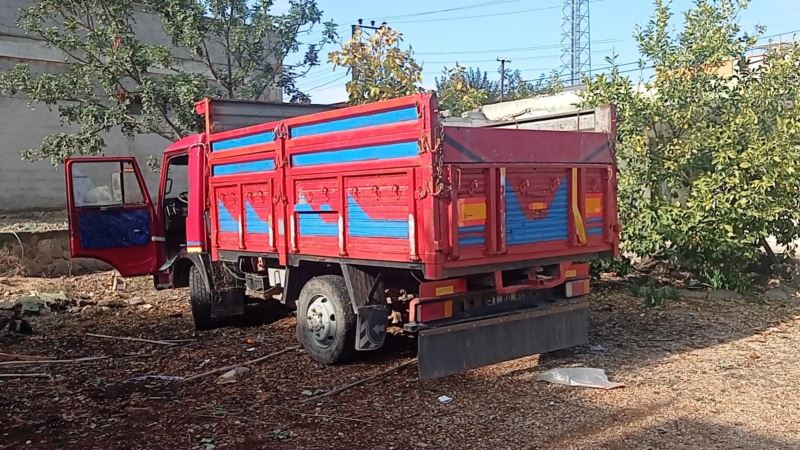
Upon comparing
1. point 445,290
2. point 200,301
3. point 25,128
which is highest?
point 25,128

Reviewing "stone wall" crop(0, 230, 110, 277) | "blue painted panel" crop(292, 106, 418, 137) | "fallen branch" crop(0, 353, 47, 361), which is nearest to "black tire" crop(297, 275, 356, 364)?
"blue painted panel" crop(292, 106, 418, 137)

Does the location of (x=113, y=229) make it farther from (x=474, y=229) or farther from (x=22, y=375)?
(x=474, y=229)

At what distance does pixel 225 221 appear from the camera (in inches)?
304

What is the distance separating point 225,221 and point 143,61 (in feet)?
15.4

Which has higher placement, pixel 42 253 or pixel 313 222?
Result: pixel 313 222

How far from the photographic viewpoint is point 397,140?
5441 mm

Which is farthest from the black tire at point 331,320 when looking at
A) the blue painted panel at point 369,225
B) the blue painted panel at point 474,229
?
the blue painted panel at point 474,229

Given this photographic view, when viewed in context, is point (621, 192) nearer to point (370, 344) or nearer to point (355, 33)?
point (370, 344)

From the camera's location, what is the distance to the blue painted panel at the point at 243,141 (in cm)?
690

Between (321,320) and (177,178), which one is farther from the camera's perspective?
(177,178)

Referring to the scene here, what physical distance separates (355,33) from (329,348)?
8772 millimetres

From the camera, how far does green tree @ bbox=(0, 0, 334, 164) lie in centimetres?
1109

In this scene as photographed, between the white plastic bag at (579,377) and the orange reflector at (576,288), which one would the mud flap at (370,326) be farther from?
the orange reflector at (576,288)

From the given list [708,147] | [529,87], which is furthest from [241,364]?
[529,87]
